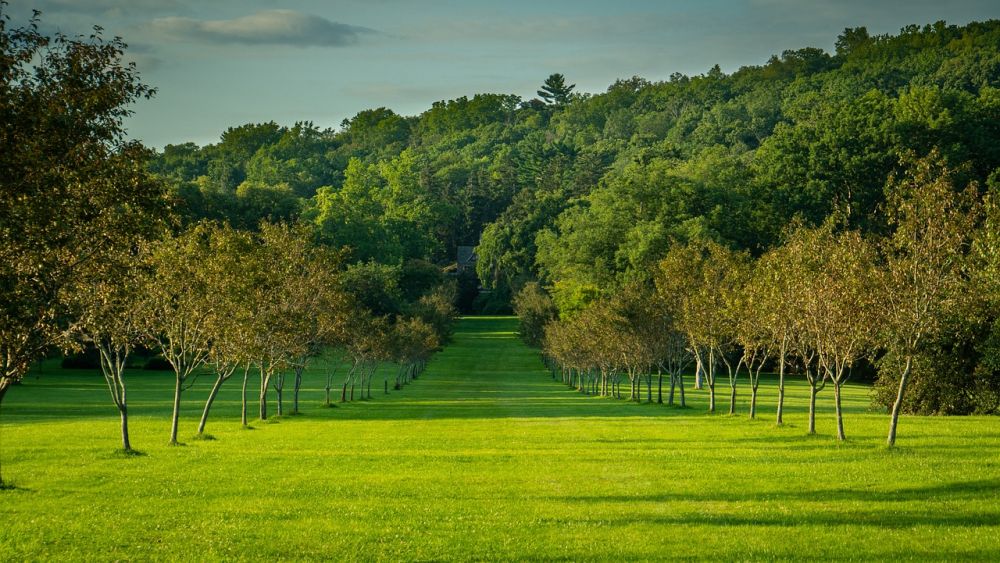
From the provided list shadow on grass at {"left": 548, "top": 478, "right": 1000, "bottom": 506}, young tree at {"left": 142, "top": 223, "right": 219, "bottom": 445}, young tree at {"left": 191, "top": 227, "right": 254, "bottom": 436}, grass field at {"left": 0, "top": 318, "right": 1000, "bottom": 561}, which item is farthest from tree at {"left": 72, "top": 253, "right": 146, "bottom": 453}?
shadow on grass at {"left": 548, "top": 478, "right": 1000, "bottom": 506}

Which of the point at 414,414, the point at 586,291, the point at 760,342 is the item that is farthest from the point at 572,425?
the point at 586,291

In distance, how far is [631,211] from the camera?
351 feet

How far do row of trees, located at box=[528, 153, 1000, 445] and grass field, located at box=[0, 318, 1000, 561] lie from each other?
11.6ft

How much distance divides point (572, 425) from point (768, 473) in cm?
1942

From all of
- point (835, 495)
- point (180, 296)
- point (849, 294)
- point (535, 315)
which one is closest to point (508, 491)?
point (835, 495)

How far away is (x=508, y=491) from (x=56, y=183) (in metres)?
12.0

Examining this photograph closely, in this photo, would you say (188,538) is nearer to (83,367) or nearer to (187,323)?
(187,323)

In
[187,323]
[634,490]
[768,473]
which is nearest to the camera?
[634,490]

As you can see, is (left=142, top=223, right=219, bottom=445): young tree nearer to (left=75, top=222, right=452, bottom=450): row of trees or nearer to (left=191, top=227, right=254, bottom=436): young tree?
(left=75, top=222, right=452, bottom=450): row of trees

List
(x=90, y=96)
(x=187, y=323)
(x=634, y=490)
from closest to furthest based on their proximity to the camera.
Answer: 1. (x=90, y=96)
2. (x=634, y=490)
3. (x=187, y=323)

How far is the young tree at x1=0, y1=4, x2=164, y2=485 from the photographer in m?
17.6

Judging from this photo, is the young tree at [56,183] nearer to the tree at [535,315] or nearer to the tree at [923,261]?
the tree at [923,261]

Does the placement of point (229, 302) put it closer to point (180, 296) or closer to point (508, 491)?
point (180, 296)

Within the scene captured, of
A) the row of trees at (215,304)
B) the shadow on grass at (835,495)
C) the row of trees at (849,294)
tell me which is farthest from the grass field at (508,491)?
the row of trees at (849,294)
